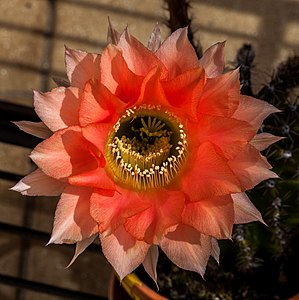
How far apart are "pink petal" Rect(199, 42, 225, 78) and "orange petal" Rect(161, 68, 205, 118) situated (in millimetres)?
51

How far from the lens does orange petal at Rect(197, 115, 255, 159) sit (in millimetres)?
750

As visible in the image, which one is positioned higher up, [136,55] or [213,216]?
[136,55]

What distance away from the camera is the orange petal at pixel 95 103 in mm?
746

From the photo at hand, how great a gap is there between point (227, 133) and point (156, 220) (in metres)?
0.12

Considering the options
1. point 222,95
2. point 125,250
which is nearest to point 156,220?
point 125,250

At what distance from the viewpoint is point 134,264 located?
786 millimetres

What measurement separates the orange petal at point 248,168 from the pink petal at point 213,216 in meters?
0.03

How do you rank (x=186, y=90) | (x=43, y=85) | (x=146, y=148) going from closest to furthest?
(x=186, y=90) → (x=146, y=148) → (x=43, y=85)

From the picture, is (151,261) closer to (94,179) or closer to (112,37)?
(94,179)

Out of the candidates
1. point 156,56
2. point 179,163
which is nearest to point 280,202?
point 179,163

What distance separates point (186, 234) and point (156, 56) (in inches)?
7.8

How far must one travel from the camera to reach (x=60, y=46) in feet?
5.65

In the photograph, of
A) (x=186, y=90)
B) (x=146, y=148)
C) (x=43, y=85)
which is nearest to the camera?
(x=186, y=90)

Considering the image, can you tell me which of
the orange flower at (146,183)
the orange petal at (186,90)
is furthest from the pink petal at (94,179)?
the orange petal at (186,90)
